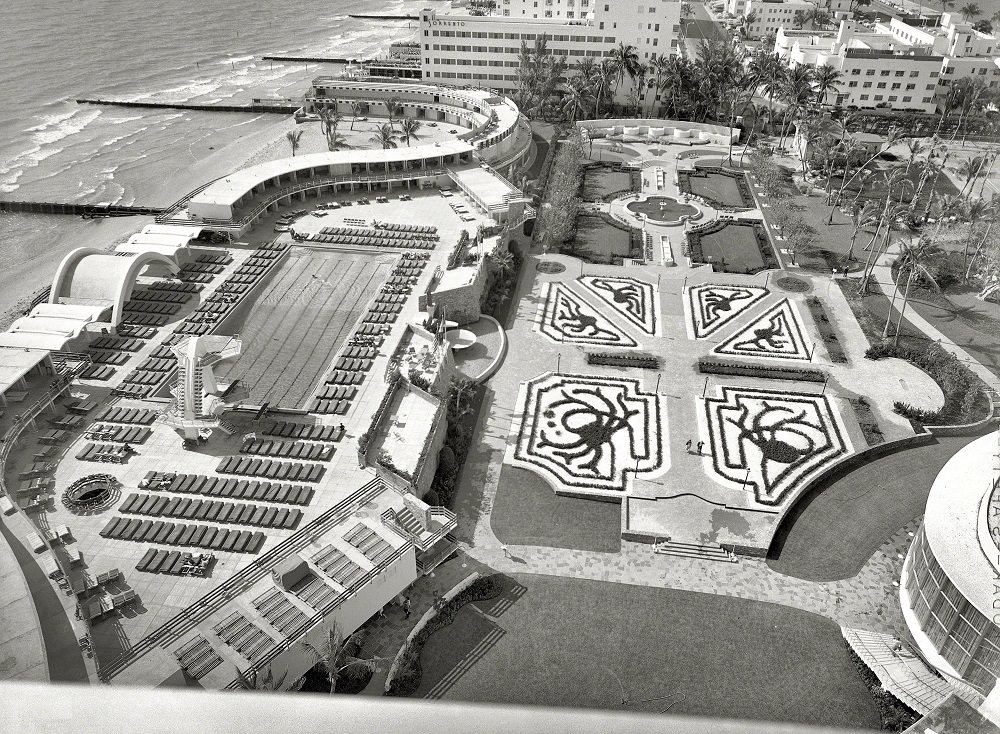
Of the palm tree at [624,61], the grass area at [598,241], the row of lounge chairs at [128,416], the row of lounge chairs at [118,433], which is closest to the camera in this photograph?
the row of lounge chairs at [118,433]

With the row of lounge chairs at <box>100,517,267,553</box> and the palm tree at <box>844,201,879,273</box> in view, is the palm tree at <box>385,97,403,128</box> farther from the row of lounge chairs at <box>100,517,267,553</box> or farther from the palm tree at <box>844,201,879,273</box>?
the row of lounge chairs at <box>100,517,267,553</box>

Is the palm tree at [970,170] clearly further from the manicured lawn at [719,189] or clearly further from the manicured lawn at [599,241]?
the manicured lawn at [599,241]

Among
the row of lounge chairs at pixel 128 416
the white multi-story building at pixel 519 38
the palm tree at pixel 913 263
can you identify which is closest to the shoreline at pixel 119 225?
the row of lounge chairs at pixel 128 416

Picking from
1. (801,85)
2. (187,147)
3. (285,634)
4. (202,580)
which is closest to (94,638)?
(202,580)

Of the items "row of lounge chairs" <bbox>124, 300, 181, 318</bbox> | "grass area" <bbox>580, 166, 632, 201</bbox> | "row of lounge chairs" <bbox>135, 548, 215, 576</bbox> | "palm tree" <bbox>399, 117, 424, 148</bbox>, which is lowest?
"row of lounge chairs" <bbox>135, 548, 215, 576</bbox>

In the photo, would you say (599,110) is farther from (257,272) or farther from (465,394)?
(465,394)

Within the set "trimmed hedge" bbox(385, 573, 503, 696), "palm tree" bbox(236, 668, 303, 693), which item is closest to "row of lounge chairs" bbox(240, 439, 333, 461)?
"trimmed hedge" bbox(385, 573, 503, 696)

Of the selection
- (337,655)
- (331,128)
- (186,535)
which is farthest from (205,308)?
(331,128)
